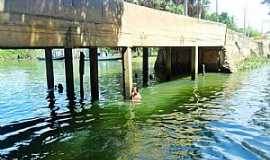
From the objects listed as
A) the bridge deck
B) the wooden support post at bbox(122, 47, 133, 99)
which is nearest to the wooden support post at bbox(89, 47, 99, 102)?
the wooden support post at bbox(122, 47, 133, 99)

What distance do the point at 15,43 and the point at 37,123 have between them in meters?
4.33

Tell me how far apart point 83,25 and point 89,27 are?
43 cm

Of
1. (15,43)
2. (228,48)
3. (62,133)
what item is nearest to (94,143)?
(62,133)

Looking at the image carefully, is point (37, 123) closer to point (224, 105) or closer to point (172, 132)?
point (172, 132)

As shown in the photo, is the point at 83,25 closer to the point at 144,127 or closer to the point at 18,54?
the point at 144,127

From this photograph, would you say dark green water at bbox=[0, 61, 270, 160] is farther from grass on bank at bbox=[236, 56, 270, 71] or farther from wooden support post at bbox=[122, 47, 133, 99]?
grass on bank at bbox=[236, 56, 270, 71]

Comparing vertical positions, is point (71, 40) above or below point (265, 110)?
above

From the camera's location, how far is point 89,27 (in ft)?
49.9

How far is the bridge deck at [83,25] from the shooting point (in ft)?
37.3

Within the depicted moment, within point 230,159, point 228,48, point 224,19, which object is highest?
point 224,19

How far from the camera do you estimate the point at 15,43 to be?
1138 centimetres

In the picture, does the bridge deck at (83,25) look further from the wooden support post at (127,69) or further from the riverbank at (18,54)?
the riverbank at (18,54)

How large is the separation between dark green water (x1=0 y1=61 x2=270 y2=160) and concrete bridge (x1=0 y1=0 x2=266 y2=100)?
7.35 ft

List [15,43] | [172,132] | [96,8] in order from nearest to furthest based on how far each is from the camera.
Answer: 1. [15,43]
2. [172,132]
3. [96,8]
